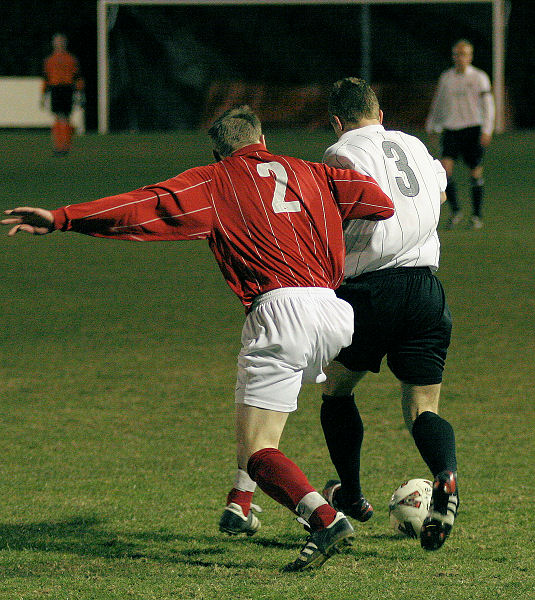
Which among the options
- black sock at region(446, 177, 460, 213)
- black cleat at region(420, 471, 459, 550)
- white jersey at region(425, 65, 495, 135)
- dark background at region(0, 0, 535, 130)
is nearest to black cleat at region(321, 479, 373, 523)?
black cleat at region(420, 471, 459, 550)

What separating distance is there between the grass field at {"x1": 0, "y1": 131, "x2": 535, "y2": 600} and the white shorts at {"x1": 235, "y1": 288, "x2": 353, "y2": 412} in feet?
2.06

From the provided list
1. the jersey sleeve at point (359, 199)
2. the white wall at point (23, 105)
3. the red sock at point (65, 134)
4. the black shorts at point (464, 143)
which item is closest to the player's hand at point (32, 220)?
the jersey sleeve at point (359, 199)

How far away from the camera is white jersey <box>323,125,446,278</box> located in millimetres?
4211

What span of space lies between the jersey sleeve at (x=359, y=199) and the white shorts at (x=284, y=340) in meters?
0.30

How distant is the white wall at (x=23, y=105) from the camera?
28.2m

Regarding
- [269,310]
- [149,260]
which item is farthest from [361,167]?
[149,260]

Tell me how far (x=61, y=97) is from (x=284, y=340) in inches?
780

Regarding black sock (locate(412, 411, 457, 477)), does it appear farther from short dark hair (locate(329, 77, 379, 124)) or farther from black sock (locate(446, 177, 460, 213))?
black sock (locate(446, 177, 460, 213))

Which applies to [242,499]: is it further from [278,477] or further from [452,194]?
[452,194]

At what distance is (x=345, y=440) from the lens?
181 inches

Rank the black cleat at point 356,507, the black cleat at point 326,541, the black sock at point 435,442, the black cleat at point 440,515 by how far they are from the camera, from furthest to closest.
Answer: the black cleat at point 356,507, the black sock at point 435,442, the black cleat at point 440,515, the black cleat at point 326,541

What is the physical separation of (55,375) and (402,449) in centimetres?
257

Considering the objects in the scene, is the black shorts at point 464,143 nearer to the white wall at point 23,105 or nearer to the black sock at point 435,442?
the black sock at point 435,442

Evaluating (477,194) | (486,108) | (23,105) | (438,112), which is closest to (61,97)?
(23,105)
